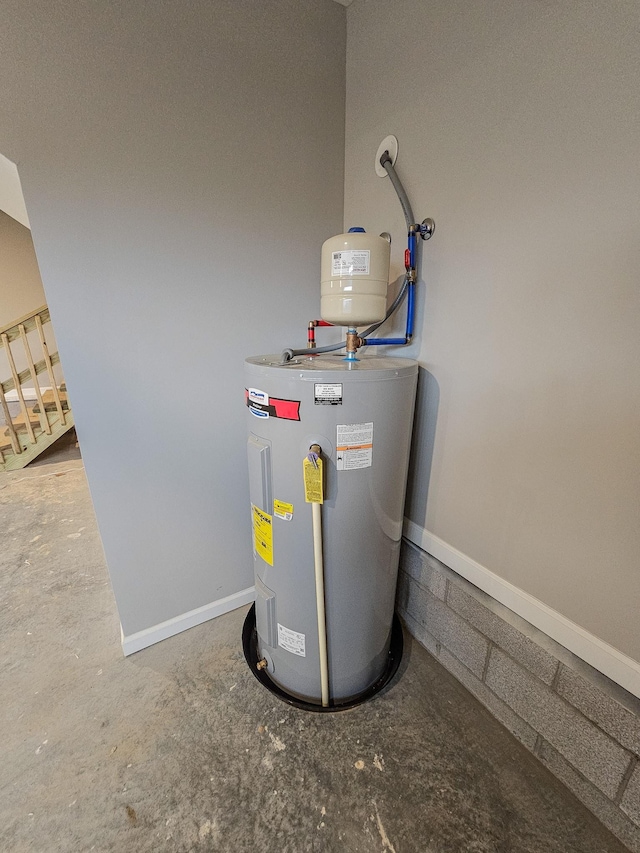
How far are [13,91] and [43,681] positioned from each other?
6.25 feet

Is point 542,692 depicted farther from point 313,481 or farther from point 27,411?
point 27,411

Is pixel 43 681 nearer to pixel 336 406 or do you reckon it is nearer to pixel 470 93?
pixel 336 406

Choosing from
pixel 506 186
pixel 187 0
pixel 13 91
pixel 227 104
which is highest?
pixel 187 0

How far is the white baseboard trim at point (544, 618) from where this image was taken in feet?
2.76

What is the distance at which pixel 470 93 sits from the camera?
929mm

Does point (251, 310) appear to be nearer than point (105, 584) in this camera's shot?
Yes

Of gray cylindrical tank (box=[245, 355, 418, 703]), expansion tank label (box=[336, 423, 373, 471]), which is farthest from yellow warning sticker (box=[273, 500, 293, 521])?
expansion tank label (box=[336, 423, 373, 471])

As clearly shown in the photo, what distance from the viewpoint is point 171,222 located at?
115cm

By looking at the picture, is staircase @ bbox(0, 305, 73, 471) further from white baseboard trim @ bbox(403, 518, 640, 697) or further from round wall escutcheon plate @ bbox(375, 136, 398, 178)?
white baseboard trim @ bbox(403, 518, 640, 697)

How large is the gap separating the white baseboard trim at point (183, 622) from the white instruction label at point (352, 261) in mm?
1487

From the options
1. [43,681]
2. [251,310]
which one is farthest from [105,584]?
[251,310]

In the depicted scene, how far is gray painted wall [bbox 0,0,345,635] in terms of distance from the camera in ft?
3.14

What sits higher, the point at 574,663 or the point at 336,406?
the point at 336,406

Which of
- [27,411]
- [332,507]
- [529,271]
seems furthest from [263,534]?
[27,411]
